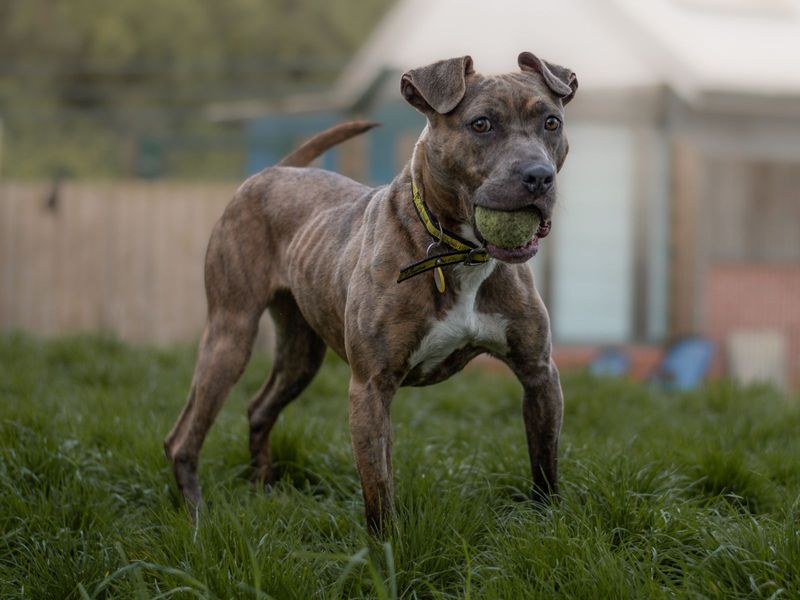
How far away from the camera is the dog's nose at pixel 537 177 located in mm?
3070

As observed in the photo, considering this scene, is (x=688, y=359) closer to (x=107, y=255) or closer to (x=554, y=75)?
(x=107, y=255)

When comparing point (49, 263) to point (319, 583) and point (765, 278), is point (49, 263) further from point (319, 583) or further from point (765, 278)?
point (319, 583)

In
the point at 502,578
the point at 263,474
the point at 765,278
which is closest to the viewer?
the point at 502,578

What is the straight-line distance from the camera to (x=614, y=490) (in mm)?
3490

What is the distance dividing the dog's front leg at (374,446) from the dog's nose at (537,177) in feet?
2.81

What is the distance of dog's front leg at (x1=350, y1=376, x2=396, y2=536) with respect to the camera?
11.1ft

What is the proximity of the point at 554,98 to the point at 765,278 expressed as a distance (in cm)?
888

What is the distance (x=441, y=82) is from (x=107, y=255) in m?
8.69

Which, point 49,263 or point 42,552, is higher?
point 42,552

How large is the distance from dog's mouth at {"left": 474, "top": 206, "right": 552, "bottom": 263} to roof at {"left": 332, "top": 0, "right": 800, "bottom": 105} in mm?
7583

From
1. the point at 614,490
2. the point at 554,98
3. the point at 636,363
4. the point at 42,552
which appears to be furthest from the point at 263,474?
the point at 636,363

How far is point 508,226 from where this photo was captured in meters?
3.14

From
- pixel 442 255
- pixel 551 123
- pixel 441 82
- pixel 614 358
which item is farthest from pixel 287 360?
pixel 614 358

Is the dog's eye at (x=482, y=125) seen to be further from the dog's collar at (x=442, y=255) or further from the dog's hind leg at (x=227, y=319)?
the dog's hind leg at (x=227, y=319)
